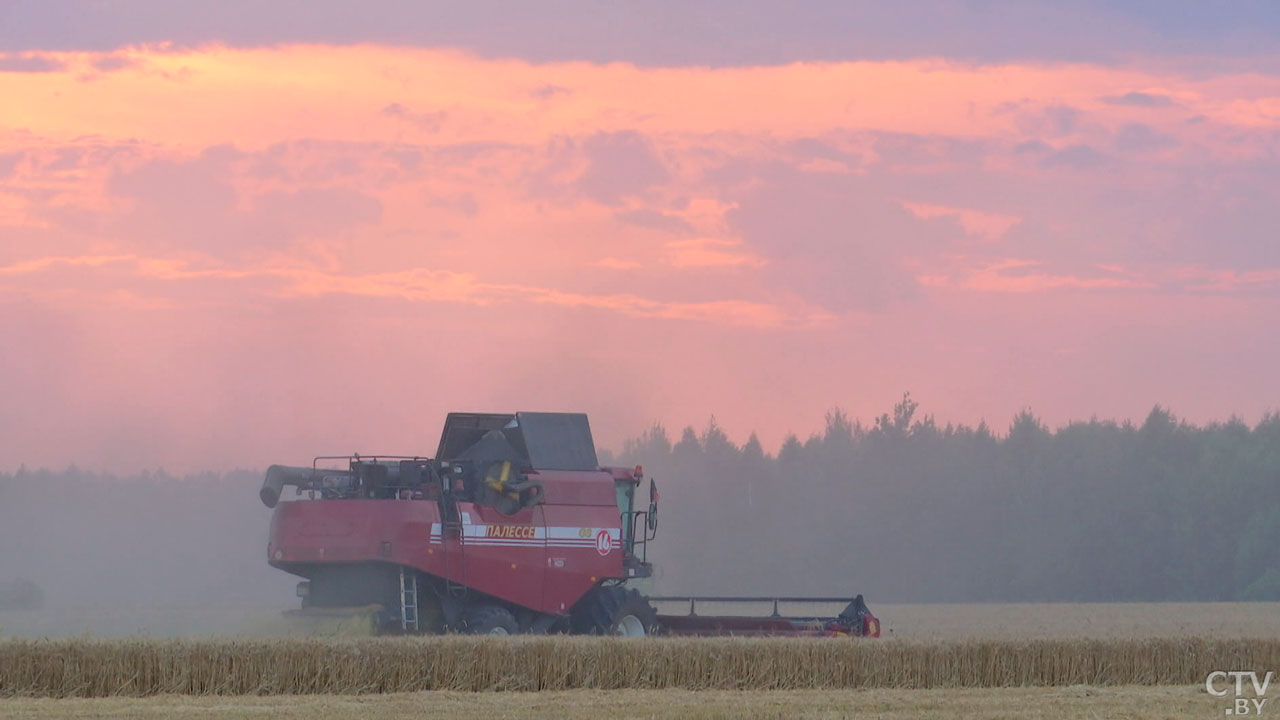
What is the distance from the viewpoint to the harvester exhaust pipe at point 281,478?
1021 inches

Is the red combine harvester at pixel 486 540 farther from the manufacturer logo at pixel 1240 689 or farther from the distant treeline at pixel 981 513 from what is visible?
the distant treeline at pixel 981 513

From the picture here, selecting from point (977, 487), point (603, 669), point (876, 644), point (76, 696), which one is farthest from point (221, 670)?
point (977, 487)

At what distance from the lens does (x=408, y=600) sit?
24734 millimetres

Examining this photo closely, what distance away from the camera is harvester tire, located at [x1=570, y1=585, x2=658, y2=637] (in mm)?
26344

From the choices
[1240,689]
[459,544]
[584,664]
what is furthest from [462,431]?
[1240,689]

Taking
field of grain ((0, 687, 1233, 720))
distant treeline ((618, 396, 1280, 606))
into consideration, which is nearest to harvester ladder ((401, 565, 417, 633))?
field of grain ((0, 687, 1233, 720))

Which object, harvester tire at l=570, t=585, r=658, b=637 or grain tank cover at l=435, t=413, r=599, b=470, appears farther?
grain tank cover at l=435, t=413, r=599, b=470

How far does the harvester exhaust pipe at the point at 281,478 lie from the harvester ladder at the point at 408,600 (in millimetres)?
2621

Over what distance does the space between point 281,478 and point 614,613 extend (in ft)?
19.5

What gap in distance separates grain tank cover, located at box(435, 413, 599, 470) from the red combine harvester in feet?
0.07

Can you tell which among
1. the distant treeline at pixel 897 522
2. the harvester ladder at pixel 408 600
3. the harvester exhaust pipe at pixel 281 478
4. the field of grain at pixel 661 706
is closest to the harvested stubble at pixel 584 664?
the field of grain at pixel 661 706

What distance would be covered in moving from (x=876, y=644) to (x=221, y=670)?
8271 mm

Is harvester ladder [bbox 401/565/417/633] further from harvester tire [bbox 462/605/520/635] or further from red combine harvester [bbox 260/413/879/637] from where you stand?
harvester tire [bbox 462/605/520/635]

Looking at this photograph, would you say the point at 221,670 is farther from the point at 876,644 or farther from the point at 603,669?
the point at 876,644
